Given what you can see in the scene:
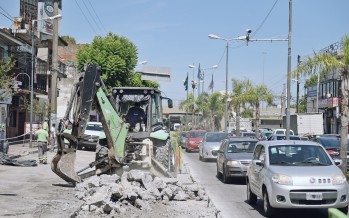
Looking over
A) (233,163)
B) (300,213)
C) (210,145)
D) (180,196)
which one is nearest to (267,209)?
(300,213)

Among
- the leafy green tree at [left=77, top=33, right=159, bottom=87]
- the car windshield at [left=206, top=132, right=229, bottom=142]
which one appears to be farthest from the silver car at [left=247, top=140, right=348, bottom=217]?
the leafy green tree at [left=77, top=33, right=159, bottom=87]

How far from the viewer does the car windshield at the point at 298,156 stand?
37.1ft

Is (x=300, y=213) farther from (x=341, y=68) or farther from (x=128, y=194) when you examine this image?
(x=341, y=68)

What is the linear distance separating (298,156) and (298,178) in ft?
4.24

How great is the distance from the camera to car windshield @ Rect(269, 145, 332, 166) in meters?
11.3

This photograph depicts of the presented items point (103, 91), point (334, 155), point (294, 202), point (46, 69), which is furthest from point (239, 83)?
point (294, 202)

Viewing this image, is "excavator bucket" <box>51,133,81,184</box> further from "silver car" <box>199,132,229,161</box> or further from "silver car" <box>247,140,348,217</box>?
"silver car" <box>199,132,229,161</box>

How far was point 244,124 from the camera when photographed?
74.2 m

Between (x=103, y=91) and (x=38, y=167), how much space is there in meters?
Answer: 7.91

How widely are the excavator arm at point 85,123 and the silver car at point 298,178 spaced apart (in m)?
4.11

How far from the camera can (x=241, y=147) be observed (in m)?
18.9

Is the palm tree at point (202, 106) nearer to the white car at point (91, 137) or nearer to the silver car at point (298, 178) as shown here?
the white car at point (91, 137)

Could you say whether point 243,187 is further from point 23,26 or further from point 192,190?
point 23,26

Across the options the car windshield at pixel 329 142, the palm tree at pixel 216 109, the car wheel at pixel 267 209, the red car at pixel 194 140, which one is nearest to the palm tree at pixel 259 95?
the red car at pixel 194 140
